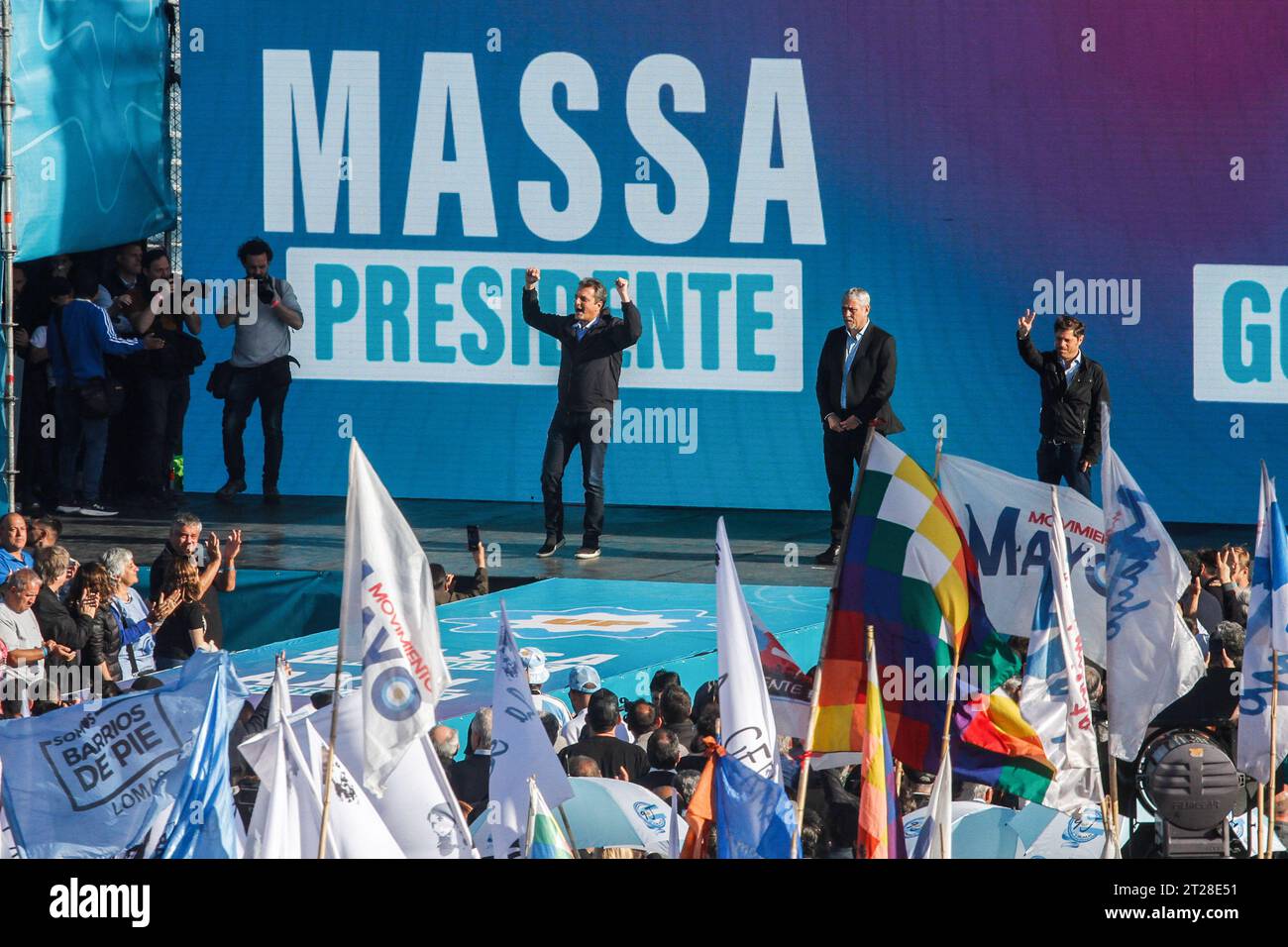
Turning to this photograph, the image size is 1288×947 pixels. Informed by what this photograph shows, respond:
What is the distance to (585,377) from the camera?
12.0m

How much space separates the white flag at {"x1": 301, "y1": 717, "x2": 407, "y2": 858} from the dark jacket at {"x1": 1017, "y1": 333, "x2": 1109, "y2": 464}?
683cm

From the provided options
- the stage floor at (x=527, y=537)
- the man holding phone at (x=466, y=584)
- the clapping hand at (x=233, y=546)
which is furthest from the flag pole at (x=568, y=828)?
the stage floor at (x=527, y=537)

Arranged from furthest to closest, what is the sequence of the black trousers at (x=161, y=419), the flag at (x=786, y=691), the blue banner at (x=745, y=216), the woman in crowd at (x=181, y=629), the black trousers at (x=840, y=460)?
the blue banner at (x=745, y=216) < the black trousers at (x=161, y=419) < the black trousers at (x=840, y=460) < the woman in crowd at (x=181, y=629) < the flag at (x=786, y=691)

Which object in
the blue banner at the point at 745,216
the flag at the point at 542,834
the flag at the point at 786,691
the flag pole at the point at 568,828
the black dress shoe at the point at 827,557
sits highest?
the blue banner at the point at 745,216

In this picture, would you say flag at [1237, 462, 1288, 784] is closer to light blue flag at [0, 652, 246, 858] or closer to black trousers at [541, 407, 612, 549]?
light blue flag at [0, 652, 246, 858]

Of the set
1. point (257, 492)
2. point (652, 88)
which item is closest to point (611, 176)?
point (652, 88)

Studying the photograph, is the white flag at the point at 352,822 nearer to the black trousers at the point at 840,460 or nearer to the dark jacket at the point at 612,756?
the dark jacket at the point at 612,756

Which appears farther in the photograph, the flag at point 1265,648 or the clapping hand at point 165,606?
the clapping hand at point 165,606

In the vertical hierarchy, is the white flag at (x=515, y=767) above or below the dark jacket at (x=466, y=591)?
below

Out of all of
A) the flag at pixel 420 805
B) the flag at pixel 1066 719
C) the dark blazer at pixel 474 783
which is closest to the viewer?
the flag at pixel 420 805

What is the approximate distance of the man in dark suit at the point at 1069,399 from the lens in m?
11.9

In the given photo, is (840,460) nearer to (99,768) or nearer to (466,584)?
(466,584)

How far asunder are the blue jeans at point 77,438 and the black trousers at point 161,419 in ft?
1.26

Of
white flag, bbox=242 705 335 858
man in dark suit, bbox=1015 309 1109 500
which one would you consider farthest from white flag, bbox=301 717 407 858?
man in dark suit, bbox=1015 309 1109 500
